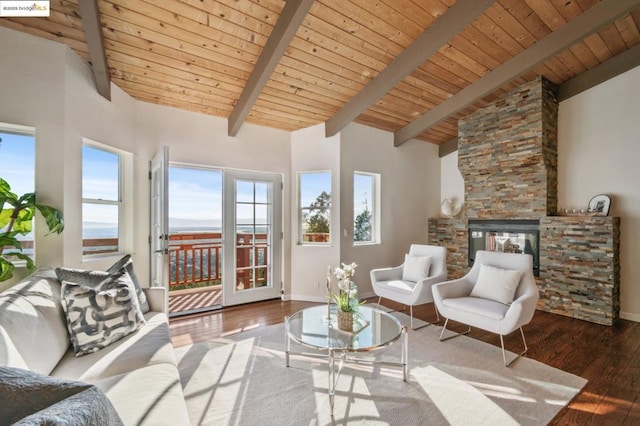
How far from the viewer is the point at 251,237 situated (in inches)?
168

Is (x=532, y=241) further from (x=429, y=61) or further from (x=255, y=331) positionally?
(x=255, y=331)

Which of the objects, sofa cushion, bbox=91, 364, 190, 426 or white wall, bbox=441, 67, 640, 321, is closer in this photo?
sofa cushion, bbox=91, 364, 190, 426

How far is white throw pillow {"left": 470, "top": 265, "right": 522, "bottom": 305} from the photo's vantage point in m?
2.79

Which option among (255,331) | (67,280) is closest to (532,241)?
(255,331)

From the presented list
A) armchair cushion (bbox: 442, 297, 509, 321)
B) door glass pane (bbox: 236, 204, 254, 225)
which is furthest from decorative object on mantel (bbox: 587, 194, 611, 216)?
door glass pane (bbox: 236, 204, 254, 225)

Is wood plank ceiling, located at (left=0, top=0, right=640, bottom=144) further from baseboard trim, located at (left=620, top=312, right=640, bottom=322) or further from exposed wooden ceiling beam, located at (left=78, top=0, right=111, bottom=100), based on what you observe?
baseboard trim, located at (left=620, top=312, right=640, bottom=322)

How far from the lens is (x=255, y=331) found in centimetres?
320

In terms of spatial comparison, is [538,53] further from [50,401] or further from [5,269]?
[5,269]

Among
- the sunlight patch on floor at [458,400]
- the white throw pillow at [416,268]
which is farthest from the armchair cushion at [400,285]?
the sunlight patch on floor at [458,400]

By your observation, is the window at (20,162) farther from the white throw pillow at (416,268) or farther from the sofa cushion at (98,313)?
the white throw pillow at (416,268)

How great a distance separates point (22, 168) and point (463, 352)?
431 centimetres

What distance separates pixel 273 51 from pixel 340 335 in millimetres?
2539

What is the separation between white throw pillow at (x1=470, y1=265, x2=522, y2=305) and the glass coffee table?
1.14 meters

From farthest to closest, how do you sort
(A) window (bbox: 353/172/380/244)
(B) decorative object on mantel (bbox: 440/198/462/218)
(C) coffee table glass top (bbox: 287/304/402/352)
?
(B) decorative object on mantel (bbox: 440/198/462/218)
(A) window (bbox: 353/172/380/244)
(C) coffee table glass top (bbox: 287/304/402/352)
